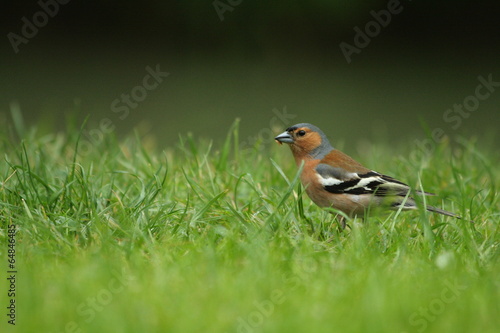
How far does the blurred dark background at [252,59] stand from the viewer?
13008mm

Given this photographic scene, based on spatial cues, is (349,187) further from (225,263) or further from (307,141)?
(225,263)

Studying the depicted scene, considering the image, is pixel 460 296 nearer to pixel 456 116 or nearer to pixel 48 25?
pixel 456 116

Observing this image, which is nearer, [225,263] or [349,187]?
[225,263]

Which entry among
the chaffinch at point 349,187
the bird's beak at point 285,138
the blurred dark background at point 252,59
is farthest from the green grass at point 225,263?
the blurred dark background at point 252,59

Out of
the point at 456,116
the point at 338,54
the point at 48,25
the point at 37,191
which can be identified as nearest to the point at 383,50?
the point at 338,54

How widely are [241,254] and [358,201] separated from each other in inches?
49.2

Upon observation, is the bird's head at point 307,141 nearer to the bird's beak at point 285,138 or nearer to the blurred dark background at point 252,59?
the bird's beak at point 285,138

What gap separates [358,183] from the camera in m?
4.39

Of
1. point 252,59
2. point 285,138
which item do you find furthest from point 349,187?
point 252,59

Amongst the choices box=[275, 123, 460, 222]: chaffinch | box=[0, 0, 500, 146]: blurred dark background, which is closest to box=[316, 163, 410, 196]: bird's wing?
box=[275, 123, 460, 222]: chaffinch

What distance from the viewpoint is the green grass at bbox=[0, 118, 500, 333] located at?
8.68 ft

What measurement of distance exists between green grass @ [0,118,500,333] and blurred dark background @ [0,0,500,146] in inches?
311

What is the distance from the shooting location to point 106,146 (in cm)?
552

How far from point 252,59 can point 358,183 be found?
13414 millimetres
